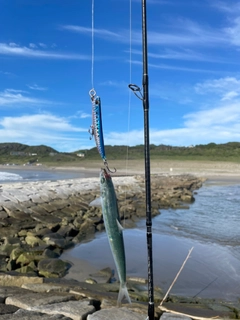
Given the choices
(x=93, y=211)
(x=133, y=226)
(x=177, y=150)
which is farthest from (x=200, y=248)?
(x=177, y=150)

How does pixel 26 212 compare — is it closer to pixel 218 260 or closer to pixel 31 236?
pixel 31 236

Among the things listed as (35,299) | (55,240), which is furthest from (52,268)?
(35,299)

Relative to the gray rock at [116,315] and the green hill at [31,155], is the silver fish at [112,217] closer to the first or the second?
the gray rock at [116,315]

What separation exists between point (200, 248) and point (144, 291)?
162 inches

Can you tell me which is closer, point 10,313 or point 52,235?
point 10,313

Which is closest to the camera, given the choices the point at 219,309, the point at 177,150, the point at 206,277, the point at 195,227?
the point at 219,309

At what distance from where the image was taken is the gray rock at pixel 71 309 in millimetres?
4207

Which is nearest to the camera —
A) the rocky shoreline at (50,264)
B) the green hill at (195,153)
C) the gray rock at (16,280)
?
the rocky shoreline at (50,264)

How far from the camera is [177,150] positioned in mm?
77000

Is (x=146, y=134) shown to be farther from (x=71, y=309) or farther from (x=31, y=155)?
(x=31, y=155)

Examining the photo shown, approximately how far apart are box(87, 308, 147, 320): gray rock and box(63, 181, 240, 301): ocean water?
2382mm

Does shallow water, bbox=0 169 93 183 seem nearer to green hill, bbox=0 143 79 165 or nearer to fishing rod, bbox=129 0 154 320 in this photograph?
green hill, bbox=0 143 79 165

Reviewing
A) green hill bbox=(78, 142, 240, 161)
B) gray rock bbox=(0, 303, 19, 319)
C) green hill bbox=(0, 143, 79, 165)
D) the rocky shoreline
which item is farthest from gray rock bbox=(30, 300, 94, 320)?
green hill bbox=(0, 143, 79, 165)

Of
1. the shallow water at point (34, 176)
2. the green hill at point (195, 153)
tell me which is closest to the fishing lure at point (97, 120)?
the shallow water at point (34, 176)
